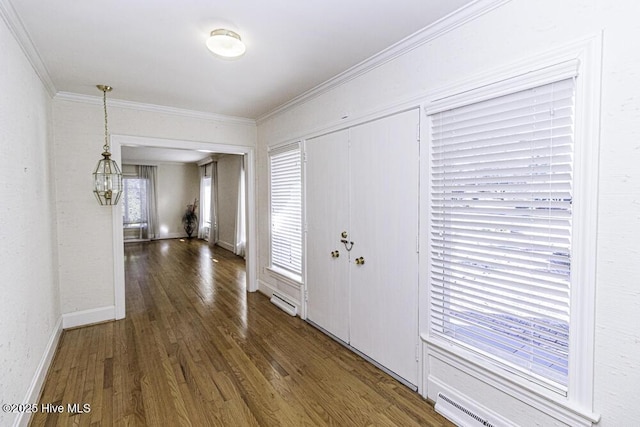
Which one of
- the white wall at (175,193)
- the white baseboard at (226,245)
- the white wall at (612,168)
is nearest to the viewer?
the white wall at (612,168)

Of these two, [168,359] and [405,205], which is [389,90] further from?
[168,359]

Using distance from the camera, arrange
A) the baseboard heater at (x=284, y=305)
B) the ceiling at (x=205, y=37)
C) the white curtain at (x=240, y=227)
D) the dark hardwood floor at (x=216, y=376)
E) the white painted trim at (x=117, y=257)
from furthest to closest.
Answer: the white curtain at (x=240, y=227) < the baseboard heater at (x=284, y=305) < the white painted trim at (x=117, y=257) < the dark hardwood floor at (x=216, y=376) < the ceiling at (x=205, y=37)

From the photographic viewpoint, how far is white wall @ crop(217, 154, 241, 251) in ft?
25.1

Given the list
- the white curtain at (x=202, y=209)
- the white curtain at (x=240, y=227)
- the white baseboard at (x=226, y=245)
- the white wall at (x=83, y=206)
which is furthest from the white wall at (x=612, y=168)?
the white curtain at (x=202, y=209)

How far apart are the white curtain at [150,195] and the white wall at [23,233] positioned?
23.9 ft

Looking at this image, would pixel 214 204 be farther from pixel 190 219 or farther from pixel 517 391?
pixel 517 391

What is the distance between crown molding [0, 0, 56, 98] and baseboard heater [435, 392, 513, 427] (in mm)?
3484

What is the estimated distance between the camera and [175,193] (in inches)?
401

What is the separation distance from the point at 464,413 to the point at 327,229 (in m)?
1.83

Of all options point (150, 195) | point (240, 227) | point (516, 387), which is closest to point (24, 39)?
point (516, 387)

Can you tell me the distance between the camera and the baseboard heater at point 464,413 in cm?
176

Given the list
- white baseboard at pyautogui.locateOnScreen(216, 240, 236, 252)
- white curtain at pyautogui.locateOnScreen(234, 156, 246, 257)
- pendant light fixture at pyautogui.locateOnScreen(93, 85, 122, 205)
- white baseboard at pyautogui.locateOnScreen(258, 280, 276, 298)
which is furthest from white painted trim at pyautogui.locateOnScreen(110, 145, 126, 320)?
white baseboard at pyautogui.locateOnScreen(216, 240, 236, 252)

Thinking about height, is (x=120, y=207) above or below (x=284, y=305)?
above

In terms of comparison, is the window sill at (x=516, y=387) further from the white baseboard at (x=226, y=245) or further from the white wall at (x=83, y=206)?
the white baseboard at (x=226, y=245)
